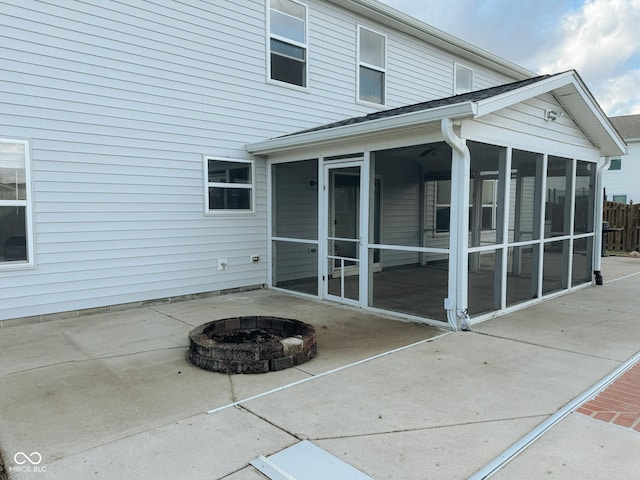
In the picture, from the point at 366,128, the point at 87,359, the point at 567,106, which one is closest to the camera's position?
the point at 87,359

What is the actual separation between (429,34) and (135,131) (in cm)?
711

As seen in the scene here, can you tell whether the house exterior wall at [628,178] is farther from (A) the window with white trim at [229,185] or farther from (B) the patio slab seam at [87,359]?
(B) the patio slab seam at [87,359]

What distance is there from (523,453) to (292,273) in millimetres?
6384

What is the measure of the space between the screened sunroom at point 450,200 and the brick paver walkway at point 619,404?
1.81m

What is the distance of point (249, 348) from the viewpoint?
12.8 ft

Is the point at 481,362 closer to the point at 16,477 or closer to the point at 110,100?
the point at 16,477

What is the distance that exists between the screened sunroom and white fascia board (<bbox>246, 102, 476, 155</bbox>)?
0.05ft

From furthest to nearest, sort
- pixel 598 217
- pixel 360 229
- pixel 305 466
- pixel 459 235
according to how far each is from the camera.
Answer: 1. pixel 598 217
2. pixel 360 229
3. pixel 459 235
4. pixel 305 466

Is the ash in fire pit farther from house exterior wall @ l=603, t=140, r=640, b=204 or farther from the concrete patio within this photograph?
house exterior wall @ l=603, t=140, r=640, b=204

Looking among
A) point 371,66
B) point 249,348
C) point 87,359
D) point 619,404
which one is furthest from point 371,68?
point 619,404

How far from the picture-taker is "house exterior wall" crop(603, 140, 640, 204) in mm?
22406

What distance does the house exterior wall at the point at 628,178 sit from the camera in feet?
73.5

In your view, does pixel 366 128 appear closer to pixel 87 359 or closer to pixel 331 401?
pixel 331 401

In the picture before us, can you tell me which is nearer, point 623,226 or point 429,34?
point 429,34
